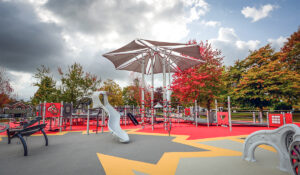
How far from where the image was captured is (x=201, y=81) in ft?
42.7

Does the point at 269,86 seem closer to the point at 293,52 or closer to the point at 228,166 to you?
the point at 293,52

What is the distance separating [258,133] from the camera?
3473 millimetres

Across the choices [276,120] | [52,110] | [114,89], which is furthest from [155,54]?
[114,89]

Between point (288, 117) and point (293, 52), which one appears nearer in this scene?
point (288, 117)

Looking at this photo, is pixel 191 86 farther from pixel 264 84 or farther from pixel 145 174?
pixel 145 174

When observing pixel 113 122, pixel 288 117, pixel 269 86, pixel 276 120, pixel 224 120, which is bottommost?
pixel 224 120

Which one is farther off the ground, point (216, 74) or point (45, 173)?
point (216, 74)

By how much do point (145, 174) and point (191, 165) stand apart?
118 centimetres

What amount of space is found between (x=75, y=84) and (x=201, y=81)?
1517 cm

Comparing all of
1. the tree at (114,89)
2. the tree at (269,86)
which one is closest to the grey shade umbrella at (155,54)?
the tree at (269,86)

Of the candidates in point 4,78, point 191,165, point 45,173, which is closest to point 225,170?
point 191,165

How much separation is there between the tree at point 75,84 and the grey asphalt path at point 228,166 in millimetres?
17000

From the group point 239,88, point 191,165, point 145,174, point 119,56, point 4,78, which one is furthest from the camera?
point 4,78

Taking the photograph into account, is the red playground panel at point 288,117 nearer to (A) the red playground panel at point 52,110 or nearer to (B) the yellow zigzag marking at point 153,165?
(B) the yellow zigzag marking at point 153,165
